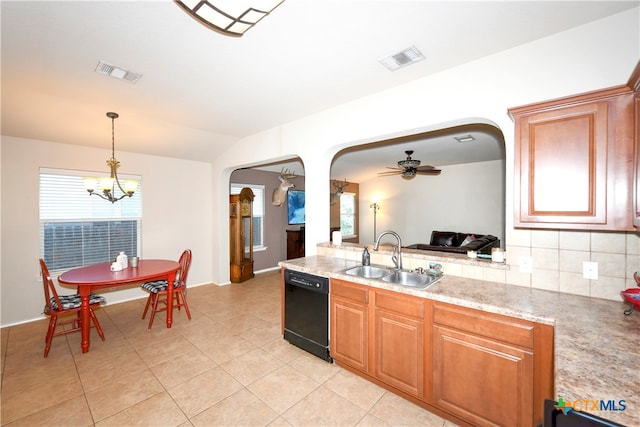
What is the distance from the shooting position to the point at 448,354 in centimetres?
187

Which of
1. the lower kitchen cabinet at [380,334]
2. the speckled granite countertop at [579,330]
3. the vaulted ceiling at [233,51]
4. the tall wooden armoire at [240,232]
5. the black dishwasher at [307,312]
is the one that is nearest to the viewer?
the speckled granite countertop at [579,330]

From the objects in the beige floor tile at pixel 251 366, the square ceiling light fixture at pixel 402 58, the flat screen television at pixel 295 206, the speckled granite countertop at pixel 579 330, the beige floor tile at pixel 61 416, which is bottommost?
the beige floor tile at pixel 61 416

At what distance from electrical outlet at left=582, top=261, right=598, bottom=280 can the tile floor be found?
1457 mm

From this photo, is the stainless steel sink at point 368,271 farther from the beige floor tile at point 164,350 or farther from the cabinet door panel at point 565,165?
the beige floor tile at point 164,350

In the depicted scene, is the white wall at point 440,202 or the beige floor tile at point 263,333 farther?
the white wall at point 440,202

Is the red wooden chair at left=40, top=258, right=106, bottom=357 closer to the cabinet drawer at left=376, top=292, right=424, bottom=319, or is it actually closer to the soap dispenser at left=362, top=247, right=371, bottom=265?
the soap dispenser at left=362, top=247, right=371, bottom=265

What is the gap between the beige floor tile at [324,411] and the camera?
77.9 inches

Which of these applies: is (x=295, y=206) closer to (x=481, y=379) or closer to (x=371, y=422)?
(x=371, y=422)

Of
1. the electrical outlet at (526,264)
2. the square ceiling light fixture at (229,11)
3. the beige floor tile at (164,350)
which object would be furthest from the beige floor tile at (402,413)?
the square ceiling light fixture at (229,11)

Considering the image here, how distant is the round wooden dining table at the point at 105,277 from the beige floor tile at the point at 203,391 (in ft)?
4.65

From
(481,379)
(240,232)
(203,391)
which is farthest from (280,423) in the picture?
(240,232)

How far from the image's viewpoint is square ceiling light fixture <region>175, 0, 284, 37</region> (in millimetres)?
1202

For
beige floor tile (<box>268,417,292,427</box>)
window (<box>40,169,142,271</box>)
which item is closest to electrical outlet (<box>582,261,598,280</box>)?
beige floor tile (<box>268,417,292,427</box>)

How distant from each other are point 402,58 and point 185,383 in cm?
340
